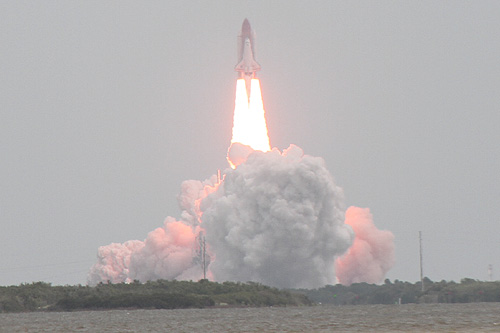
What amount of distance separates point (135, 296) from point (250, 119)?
92.9 feet

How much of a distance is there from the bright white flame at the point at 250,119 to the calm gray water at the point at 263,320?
26.7 meters

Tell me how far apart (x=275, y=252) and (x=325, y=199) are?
651cm

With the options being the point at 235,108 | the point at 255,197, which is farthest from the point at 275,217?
the point at 235,108

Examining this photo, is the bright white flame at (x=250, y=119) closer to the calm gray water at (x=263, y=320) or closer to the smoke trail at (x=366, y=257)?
the smoke trail at (x=366, y=257)

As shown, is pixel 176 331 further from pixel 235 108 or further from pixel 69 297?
pixel 235 108

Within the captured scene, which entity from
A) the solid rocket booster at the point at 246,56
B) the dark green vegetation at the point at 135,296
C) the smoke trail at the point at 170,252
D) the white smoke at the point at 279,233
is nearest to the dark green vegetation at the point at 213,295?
the dark green vegetation at the point at 135,296

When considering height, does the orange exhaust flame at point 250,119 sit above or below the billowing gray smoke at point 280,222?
above

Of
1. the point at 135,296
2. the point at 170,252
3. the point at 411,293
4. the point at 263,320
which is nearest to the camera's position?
the point at 263,320

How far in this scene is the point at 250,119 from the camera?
407ft

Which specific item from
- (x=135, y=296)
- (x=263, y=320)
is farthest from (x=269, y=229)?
(x=263, y=320)

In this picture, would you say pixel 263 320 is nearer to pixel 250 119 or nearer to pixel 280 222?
pixel 280 222

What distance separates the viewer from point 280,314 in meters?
90.6

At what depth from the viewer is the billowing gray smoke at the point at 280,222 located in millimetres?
120625

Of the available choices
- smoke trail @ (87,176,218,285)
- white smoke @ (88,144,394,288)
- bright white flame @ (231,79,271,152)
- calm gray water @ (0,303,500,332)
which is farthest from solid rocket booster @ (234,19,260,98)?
calm gray water @ (0,303,500,332)
